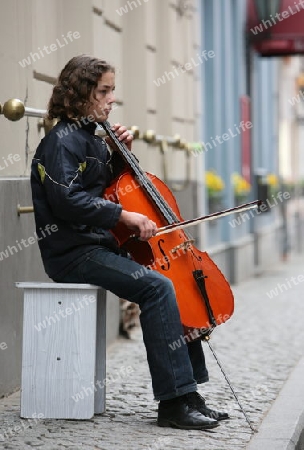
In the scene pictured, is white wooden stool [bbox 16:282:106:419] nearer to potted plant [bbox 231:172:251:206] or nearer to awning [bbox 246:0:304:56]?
potted plant [bbox 231:172:251:206]

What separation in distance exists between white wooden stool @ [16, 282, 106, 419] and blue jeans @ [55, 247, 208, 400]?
128mm

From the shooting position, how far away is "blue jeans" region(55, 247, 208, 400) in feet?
18.6

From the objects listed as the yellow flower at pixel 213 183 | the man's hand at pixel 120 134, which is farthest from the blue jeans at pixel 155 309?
the yellow flower at pixel 213 183

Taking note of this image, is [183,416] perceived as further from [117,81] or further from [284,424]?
[117,81]

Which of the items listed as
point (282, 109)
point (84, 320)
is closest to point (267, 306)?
point (84, 320)

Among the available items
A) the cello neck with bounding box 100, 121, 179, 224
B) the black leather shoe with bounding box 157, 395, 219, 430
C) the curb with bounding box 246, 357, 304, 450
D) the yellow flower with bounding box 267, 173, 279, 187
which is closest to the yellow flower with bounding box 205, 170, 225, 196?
the yellow flower with bounding box 267, 173, 279, 187

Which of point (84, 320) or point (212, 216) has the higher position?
point (212, 216)

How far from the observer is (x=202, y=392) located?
695cm

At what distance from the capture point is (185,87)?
44.7 feet

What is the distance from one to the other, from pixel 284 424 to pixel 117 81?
186 inches

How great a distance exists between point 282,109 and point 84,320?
72.3 feet

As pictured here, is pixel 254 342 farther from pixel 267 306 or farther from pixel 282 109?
pixel 282 109

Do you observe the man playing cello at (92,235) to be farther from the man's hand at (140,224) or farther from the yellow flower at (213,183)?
the yellow flower at (213,183)

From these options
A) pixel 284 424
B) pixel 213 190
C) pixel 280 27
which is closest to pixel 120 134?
pixel 284 424
